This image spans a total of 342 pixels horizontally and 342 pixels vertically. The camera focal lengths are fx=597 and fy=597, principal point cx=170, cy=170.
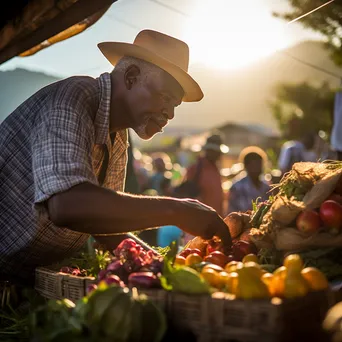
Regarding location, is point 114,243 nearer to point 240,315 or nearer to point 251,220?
point 251,220

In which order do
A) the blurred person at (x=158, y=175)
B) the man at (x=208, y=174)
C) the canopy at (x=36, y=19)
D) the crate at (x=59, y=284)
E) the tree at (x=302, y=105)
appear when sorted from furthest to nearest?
the tree at (x=302, y=105) < the blurred person at (x=158, y=175) < the man at (x=208, y=174) < the canopy at (x=36, y=19) < the crate at (x=59, y=284)

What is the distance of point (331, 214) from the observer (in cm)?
277

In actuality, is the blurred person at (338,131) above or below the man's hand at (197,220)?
above

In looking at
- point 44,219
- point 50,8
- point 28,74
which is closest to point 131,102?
point 44,219

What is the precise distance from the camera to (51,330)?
1983 mm

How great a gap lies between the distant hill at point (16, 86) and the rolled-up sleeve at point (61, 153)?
377 centimetres

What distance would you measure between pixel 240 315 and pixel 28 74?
516 centimetres

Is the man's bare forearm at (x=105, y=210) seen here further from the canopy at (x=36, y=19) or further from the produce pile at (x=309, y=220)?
the canopy at (x=36, y=19)

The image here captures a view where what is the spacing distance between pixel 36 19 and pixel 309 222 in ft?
9.47

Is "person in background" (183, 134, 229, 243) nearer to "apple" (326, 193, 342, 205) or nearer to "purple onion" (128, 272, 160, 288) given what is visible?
"apple" (326, 193, 342, 205)

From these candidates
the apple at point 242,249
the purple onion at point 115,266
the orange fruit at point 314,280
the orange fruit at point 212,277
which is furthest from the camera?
the apple at point 242,249

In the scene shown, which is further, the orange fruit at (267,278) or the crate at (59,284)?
the crate at (59,284)

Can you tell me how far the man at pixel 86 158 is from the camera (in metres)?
2.57

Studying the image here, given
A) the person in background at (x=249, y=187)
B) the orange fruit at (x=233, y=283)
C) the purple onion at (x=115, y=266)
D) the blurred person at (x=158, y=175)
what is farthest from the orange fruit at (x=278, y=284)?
the blurred person at (x=158, y=175)
